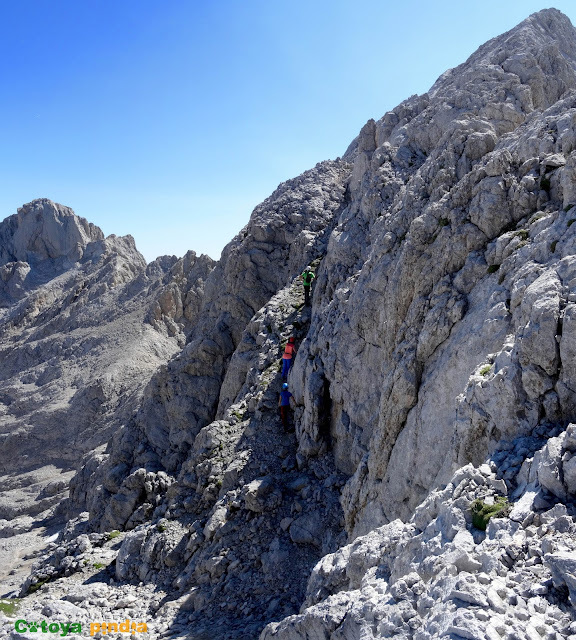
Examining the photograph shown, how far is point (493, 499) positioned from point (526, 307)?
5552mm

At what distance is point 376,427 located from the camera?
20.9 m

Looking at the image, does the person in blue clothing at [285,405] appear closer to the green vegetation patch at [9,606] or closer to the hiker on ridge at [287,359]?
the hiker on ridge at [287,359]

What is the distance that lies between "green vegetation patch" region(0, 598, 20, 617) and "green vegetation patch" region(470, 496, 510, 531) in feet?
73.7

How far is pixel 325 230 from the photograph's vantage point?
4684 cm

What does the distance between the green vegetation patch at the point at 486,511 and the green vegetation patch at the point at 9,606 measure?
2248 centimetres

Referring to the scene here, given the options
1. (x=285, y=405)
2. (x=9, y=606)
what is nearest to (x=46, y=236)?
(x=285, y=405)

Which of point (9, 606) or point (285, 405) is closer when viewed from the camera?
point (9, 606)

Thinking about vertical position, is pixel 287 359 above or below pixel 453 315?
above

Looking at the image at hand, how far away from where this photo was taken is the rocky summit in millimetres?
9414

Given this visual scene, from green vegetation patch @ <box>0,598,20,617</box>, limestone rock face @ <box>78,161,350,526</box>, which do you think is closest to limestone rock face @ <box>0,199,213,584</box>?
limestone rock face @ <box>78,161,350,526</box>

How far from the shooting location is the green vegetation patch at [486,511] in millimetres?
9349

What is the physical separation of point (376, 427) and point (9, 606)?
773 inches

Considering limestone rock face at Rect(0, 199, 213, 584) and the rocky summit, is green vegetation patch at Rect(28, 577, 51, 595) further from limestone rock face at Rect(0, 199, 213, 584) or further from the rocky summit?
limestone rock face at Rect(0, 199, 213, 584)

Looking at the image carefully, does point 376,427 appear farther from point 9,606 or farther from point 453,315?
point 9,606
